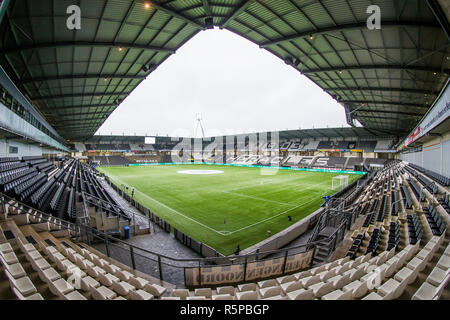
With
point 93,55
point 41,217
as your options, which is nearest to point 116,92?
point 93,55

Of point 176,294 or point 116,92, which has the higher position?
point 116,92

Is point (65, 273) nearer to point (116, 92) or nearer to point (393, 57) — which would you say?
point (393, 57)

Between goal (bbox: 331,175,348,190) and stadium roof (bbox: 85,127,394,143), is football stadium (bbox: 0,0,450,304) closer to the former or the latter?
goal (bbox: 331,175,348,190)

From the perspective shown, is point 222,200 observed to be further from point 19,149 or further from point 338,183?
point 338,183

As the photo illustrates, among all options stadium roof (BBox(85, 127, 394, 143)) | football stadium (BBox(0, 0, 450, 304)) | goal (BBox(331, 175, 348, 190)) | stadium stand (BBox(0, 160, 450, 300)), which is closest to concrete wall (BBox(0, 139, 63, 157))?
football stadium (BBox(0, 0, 450, 304))

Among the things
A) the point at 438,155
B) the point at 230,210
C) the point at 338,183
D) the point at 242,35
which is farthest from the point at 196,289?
the point at 338,183

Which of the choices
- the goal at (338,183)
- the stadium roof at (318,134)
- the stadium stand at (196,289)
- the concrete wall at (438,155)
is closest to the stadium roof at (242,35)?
the concrete wall at (438,155)

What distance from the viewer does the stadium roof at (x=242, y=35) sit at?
992cm

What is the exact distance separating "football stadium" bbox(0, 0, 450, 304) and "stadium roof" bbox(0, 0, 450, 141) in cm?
8

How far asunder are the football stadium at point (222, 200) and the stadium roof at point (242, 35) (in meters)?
0.08

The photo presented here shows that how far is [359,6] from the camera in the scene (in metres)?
10.2

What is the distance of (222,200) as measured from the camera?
2220 centimetres

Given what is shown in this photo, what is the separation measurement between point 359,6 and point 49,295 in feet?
51.9

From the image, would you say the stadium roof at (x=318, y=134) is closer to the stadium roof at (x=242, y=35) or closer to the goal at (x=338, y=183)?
the goal at (x=338, y=183)
